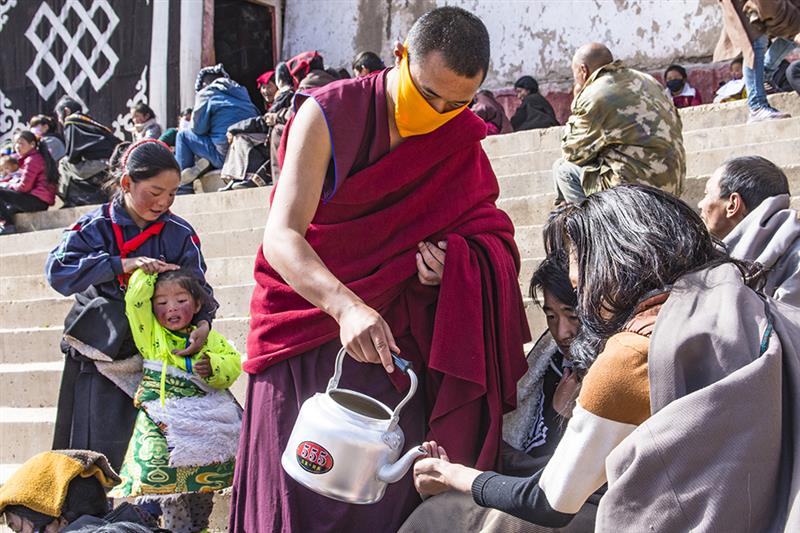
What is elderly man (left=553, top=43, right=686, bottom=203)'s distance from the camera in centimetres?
387

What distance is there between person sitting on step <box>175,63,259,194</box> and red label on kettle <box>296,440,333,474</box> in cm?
685

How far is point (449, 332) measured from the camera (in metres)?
2.45

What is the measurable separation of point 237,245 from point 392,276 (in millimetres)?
3856

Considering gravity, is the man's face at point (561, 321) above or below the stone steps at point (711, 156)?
below

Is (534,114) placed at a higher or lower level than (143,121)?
higher

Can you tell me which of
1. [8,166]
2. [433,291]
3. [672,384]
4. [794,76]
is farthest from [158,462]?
[8,166]

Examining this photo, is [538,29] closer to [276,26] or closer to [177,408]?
[276,26]

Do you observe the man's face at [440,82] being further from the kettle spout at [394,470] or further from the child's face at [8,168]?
the child's face at [8,168]

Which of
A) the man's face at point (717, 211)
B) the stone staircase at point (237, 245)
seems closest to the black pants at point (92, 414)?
the stone staircase at point (237, 245)

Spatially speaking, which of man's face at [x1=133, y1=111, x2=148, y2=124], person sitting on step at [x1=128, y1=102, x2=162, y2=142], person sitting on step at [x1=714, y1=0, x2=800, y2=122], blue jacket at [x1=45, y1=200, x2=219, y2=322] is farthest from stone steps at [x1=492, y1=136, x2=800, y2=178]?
man's face at [x1=133, y1=111, x2=148, y2=124]

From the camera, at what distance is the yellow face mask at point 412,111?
94.7 inches

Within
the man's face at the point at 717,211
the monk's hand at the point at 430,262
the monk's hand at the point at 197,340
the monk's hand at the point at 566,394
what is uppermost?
the man's face at the point at 717,211

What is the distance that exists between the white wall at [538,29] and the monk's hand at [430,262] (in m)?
7.12

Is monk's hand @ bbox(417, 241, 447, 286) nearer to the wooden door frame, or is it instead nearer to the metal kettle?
the metal kettle
